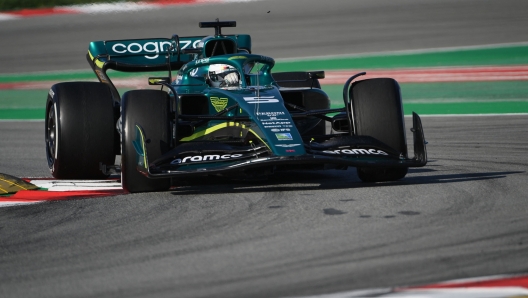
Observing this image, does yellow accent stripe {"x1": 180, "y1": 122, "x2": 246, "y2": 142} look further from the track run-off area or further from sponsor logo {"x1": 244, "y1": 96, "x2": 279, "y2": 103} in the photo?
the track run-off area

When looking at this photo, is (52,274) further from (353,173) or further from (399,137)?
(353,173)

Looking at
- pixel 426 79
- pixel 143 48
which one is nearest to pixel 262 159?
pixel 143 48

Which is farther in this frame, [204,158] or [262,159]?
[204,158]

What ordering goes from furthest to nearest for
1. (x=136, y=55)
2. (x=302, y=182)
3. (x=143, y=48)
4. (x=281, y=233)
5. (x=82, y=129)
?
(x=143, y=48) < (x=136, y=55) < (x=82, y=129) < (x=302, y=182) < (x=281, y=233)

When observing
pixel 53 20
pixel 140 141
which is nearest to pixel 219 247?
pixel 140 141

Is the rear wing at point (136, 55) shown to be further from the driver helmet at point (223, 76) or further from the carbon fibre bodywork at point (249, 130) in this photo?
the driver helmet at point (223, 76)

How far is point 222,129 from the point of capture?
7891 millimetres

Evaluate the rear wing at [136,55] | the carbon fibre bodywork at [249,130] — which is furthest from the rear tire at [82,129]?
the rear wing at [136,55]

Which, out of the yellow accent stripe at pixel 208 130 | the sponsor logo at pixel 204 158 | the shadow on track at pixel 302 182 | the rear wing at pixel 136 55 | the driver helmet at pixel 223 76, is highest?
the rear wing at pixel 136 55

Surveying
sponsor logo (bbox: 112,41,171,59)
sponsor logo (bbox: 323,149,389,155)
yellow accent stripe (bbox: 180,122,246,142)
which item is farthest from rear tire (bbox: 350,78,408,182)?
sponsor logo (bbox: 112,41,171,59)

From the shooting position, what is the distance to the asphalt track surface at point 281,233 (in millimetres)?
4555

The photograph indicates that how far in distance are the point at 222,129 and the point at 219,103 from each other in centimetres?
33

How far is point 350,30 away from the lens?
1947cm

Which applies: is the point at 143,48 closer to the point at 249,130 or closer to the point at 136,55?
the point at 136,55
